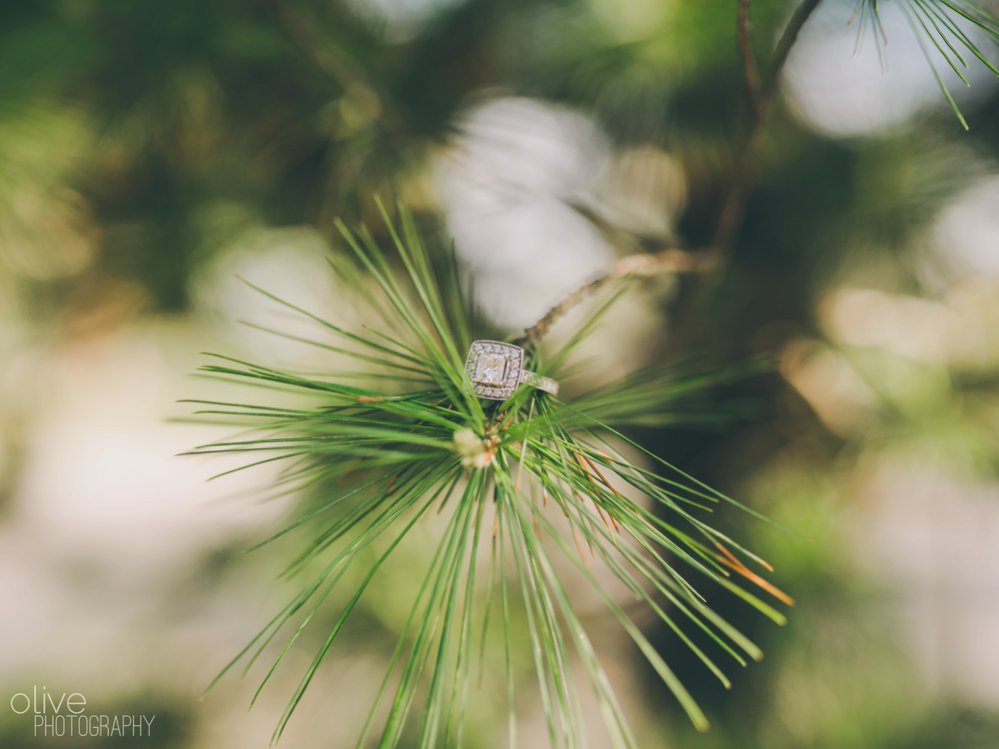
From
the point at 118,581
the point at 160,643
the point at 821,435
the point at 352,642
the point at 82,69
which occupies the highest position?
the point at 82,69

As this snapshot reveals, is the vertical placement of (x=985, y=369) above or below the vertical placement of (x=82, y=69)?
below

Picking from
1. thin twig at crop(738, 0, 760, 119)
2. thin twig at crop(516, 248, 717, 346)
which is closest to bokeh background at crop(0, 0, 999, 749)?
thin twig at crop(516, 248, 717, 346)

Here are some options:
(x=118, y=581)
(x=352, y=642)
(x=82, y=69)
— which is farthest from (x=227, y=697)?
(x=118, y=581)

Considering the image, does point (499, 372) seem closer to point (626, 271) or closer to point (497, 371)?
point (497, 371)

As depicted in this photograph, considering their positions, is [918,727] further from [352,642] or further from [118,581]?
[118,581]

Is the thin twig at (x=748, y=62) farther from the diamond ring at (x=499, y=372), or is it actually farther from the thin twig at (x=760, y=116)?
the diamond ring at (x=499, y=372)

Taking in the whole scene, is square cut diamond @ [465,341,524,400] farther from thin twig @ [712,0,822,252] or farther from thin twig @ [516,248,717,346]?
thin twig @ [712,0,822,252]

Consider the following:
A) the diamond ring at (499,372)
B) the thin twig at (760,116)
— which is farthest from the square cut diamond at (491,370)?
the thin twig at (760,116)
